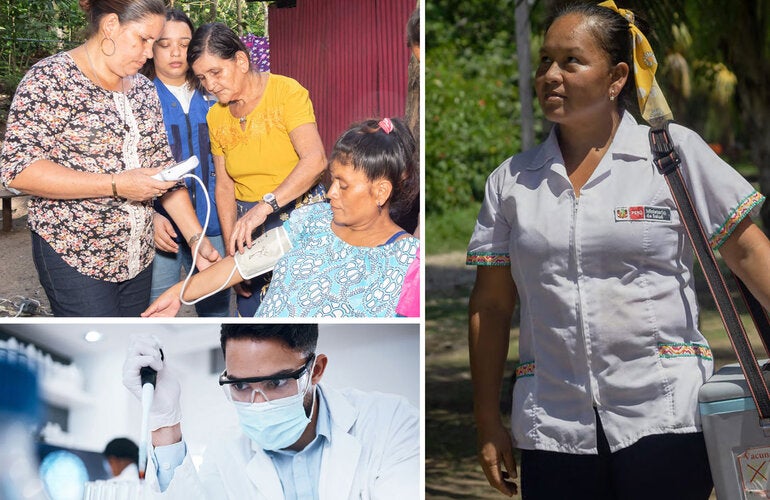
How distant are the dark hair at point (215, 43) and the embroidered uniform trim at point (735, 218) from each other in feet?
4.78

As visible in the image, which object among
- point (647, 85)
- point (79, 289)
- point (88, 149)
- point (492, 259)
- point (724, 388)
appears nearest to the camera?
point (724, 388)

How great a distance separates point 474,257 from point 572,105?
486 millimetres

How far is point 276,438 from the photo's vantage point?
9.73 ft

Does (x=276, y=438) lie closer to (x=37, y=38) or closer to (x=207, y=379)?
(x=207, y=379)

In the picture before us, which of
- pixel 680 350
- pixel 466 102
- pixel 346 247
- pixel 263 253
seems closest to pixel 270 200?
pixel 263 253

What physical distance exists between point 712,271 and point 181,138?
5.14 feet

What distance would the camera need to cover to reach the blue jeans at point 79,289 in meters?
2.88

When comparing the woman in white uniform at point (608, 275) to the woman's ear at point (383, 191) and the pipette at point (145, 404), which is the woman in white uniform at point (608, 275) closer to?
the woman's ear at point (383, 191)

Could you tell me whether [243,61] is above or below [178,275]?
above

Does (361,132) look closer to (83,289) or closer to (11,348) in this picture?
(83,289)

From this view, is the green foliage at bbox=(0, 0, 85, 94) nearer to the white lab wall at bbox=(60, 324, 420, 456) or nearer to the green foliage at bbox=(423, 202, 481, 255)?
the white lab wall at bbox=(60, 324, 420, 456)

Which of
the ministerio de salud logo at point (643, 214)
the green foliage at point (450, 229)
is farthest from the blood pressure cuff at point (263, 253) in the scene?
the green foliage at point (450, 229)

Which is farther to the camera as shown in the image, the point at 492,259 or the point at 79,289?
the point at 79,289

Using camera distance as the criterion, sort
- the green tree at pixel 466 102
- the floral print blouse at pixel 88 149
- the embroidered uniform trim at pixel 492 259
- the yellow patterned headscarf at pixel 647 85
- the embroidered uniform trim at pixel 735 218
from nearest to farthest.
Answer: the embroidered uniform trim at pixel 735 218
the yellow patterned headscarf at pixel 647 85
the embroidered uniform trim at pixel 492 259
the floral print blouse at pixel 88 149
the green tree at pixel 466 102
